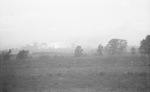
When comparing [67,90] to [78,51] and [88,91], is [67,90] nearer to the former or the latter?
[88,91]

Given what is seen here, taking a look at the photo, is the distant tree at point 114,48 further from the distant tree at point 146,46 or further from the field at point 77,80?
the field at point 77,80

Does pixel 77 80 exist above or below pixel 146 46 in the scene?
below

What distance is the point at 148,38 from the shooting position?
35875 mm

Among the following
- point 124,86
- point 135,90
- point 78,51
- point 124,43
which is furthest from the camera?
point 124,43

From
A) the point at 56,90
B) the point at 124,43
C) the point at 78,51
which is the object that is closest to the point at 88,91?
the point at 56,90

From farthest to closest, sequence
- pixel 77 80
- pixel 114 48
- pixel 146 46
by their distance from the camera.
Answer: pixel 114 48 → pixel 146 46 → pixel 77 80

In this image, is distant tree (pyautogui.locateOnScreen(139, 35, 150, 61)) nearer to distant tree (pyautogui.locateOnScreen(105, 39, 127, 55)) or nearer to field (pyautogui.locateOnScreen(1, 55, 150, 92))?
distant tree (pyautogui.locateOnScreen(105, 39, 127, 55))

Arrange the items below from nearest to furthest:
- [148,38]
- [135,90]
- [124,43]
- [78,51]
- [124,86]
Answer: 1. [135,90]
2. [124,86]
3. [148,38]
4. [78,51]
5. [124,43]

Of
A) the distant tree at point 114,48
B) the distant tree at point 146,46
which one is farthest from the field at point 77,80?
the distant tree at point 114,48

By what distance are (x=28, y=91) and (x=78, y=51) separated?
3341 centimetres

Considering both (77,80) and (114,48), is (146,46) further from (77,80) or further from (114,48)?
(77,80)

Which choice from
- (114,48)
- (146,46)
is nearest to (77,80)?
(146,46)

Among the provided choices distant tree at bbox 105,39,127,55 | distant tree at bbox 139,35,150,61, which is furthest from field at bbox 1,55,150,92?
distant tree at bbox 105,39,127,55

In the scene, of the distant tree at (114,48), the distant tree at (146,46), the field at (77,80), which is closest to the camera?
the field at (77,80)
